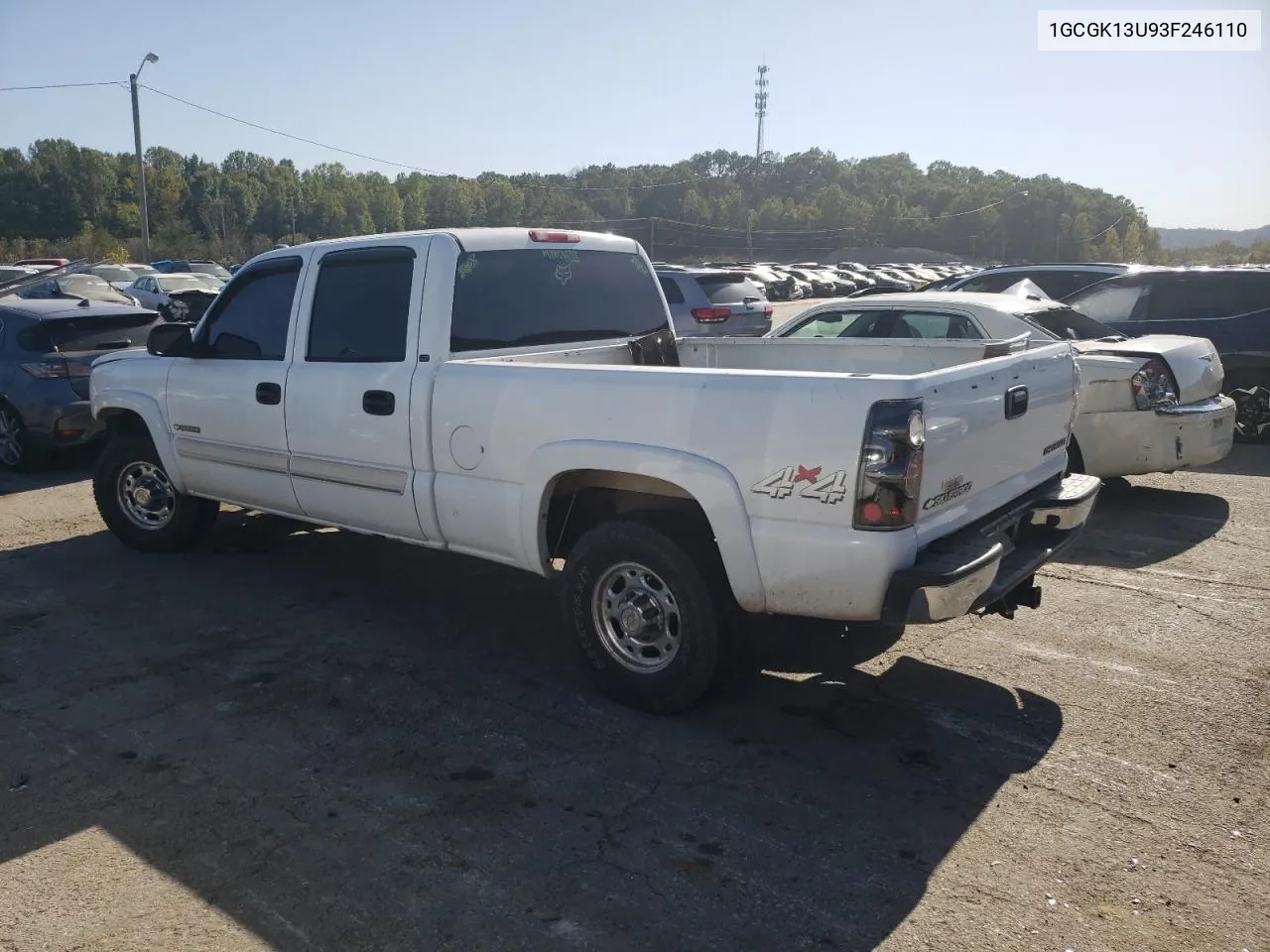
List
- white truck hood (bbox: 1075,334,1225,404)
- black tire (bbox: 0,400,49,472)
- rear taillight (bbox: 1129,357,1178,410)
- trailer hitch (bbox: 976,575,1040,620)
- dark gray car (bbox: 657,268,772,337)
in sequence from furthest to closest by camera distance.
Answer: dark gray car (bbox: 657,268,772,337) < black tire (bbox: 0,400,49,472) < white truck hood (bbox: 1075,334,1225,404) < rear taillight (bbox: 1129,357,1178,410) < trailer hitch (bbox: 976,575,1040,620)

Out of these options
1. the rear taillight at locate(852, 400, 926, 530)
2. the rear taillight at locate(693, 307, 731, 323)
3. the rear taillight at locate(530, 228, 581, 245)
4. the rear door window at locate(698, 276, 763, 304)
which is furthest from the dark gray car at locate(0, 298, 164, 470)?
the rear door window at locate(698, 276, 763, 304)

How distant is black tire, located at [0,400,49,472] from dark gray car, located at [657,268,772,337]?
8.23 meters

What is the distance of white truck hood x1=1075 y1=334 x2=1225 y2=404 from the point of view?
752cm

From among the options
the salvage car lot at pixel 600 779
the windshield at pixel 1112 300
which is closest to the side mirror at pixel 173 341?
the salvage car lot at pixel 600 779

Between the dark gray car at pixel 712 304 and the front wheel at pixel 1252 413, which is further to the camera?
the dark gray car at pixel 712 304

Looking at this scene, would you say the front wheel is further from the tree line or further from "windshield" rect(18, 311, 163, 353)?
the tree line

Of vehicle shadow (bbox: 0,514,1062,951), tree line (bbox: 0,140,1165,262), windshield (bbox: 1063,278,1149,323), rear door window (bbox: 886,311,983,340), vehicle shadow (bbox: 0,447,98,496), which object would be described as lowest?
vehicle shadow (bbox: 0,447,98,496)

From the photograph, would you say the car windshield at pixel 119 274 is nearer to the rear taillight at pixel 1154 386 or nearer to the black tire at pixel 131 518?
the black tire at pixel 131 518

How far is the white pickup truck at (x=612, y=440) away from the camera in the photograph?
3664 millimetres

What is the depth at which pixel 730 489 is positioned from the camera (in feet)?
12.6

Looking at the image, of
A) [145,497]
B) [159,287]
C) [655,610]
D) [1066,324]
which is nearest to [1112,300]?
[1066,324]

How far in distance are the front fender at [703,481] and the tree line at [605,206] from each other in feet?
122

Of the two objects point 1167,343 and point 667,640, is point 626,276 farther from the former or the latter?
point 1167,343

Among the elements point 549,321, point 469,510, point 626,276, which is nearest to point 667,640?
point 469,510
